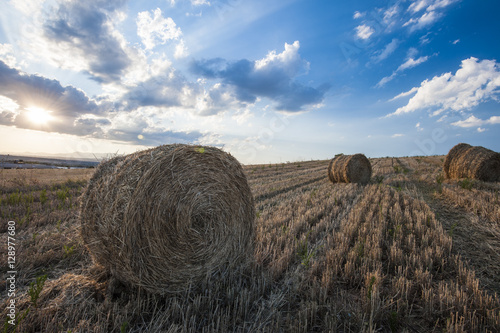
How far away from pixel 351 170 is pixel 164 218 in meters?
10.5

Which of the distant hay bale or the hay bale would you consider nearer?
the distant hay bale

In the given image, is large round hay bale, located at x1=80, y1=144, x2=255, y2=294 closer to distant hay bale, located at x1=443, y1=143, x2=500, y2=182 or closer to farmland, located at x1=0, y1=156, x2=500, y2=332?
farmland, located at x1=0, y1=156, x2=500, y2=332

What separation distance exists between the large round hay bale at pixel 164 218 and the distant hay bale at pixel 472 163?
11.2m

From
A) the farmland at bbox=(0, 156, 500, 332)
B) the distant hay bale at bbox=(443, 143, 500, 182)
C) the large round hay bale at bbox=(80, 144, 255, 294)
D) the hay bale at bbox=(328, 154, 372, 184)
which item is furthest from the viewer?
the hay bale at bbox=(328, 154, 372, 184)

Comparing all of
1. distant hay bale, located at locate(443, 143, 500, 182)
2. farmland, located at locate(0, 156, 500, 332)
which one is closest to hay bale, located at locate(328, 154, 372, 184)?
distant hay bale, located at locate(443, 143, 500, 182)

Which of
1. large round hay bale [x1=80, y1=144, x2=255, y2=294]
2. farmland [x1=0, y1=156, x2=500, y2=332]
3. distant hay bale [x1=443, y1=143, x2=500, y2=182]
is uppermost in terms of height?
distant hay bale [x1=443, y1=143, x2=500, y2=182]

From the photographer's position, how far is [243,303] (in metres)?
2.82

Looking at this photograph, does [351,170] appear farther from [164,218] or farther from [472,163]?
[164,218]

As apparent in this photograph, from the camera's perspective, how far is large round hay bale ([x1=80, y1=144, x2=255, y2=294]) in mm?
2975

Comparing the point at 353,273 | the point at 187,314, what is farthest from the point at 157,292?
the point at 353,273

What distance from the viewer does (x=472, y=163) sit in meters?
10.0

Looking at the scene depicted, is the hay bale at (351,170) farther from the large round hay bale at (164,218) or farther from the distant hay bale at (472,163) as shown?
the large round hay bale at (164,218)

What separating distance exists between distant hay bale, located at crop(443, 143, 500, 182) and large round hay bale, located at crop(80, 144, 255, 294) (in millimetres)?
11155

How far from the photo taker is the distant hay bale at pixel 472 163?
9672 mm
